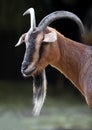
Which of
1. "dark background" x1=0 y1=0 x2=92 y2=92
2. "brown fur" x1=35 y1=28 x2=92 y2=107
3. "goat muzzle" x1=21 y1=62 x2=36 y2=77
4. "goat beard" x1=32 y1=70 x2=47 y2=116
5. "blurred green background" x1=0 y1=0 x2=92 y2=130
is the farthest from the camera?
"dark background" x1=0 y1=0 x2=92 y2=92

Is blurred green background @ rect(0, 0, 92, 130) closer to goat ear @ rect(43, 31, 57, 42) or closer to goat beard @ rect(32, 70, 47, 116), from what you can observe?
goat beard @ rect(32, 70, 47, 116)

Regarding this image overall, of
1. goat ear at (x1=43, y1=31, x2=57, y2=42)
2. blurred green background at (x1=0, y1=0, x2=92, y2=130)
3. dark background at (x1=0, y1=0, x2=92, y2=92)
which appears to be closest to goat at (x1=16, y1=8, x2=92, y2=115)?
goat ear at (x1=43, y1=31, x2=57, y2=42)

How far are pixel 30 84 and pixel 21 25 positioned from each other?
1743mm

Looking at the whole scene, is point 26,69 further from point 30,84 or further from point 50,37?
point 30,84

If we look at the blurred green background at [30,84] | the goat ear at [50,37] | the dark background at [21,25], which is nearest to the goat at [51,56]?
the goat ear at [50,37]

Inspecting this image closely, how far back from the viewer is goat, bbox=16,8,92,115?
5.39m

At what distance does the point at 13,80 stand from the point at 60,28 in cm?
203

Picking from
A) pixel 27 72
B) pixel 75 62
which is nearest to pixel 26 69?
pixel 27 72

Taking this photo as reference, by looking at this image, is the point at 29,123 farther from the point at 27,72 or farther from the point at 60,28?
the point at 27,72

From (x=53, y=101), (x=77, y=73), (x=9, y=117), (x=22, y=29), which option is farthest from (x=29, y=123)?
(x=77, y=73)

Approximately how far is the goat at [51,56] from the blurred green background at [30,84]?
5360 mm

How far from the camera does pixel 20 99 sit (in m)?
13.9

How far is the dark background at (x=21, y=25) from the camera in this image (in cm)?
1362

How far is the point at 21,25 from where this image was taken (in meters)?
14.0
